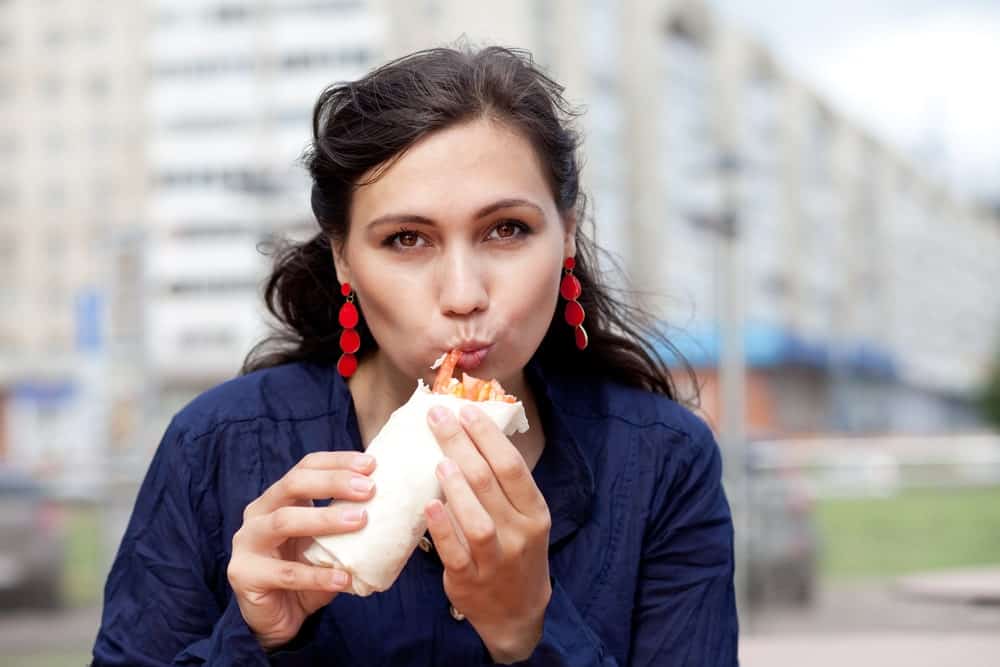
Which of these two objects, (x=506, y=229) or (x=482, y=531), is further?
(x=506, y=229)

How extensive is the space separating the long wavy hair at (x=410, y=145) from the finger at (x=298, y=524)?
51 cm

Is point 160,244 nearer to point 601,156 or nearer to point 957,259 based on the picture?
point 601,156

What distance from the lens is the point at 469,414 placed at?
167 centimetres

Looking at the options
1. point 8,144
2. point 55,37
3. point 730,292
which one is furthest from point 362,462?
point 8,144

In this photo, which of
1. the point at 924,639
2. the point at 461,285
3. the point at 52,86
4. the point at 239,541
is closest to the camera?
the point at 239,541

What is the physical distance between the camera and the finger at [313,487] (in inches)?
65.4

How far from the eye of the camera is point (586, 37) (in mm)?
62031

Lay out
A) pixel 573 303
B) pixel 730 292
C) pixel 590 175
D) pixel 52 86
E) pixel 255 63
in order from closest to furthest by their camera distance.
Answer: pixel 573 303, pixel 730 292, pixel 590 175, pixel 255 63, pixel 52 86

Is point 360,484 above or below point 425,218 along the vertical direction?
below

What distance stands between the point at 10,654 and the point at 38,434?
176ft

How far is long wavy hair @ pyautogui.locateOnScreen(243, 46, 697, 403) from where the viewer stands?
194 centimetres

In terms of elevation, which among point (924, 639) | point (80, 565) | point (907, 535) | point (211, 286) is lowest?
point (907, 535)

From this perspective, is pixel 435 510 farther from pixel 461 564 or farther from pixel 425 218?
pixel 425 218

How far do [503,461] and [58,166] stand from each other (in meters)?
64.6
